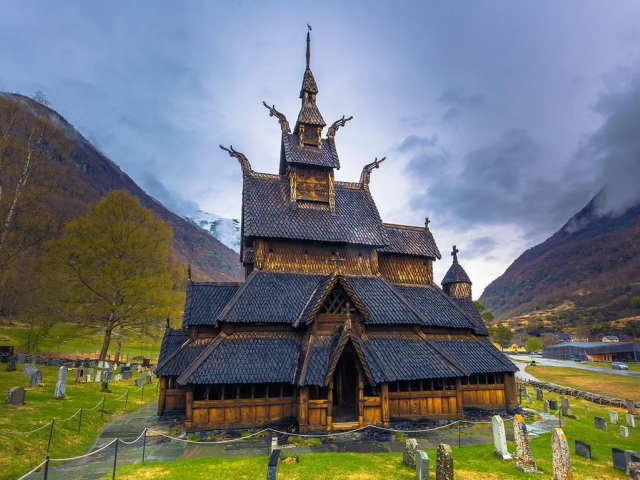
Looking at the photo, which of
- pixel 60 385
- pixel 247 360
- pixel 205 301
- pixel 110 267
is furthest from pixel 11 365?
pixel 247 360

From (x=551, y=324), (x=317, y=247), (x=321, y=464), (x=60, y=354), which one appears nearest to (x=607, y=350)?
(x=551, y=324)

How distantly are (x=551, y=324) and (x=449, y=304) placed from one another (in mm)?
178609

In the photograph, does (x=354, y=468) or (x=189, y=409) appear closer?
(x=354, y=468)

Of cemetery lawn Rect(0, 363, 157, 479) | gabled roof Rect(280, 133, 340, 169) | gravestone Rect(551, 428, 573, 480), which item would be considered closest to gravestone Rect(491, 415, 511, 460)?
gravestone Rect(551, 428, 573, 480)

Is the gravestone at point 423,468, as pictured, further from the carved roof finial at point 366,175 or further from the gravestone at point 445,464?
the carved roof finial at point 366,175

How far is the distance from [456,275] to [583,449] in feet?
43.2

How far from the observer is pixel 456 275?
25.5 m

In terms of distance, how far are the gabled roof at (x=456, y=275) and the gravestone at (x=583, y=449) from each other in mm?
12513

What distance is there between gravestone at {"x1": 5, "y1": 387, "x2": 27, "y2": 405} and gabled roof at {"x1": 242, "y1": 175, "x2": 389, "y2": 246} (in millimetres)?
12110

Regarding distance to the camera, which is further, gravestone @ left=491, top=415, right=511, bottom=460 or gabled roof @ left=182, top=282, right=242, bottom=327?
gabled roof @ left=182, top=282, right=242, bottom=327

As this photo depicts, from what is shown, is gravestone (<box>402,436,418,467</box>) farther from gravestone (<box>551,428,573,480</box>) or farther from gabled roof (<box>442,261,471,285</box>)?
gabled roof (<box>442,261,471,285</box>)

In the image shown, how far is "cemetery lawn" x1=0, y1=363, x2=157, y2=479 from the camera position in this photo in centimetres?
1080

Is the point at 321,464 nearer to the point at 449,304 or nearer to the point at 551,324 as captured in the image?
the point at 449,304

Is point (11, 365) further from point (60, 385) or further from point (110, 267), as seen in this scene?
point (110, 267)
